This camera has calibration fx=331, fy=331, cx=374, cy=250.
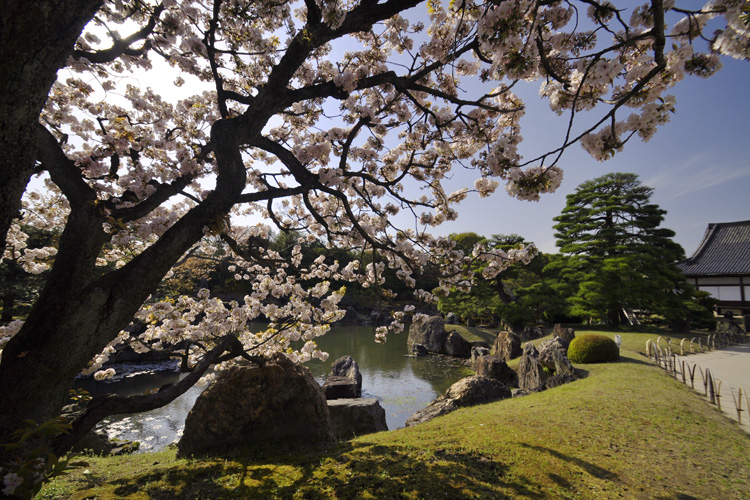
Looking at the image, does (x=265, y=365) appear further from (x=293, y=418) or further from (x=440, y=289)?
(x=440, y=289)

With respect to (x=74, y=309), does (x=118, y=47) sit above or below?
above

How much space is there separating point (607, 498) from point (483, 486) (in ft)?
4.21

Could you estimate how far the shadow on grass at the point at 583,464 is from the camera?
3846mm

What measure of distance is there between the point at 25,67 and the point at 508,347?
55.2ft

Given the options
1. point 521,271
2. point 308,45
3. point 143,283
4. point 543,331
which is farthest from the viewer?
point 521,271

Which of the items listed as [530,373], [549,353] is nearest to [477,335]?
[549,353]

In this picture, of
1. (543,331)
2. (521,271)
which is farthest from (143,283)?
Answer: (521,271)

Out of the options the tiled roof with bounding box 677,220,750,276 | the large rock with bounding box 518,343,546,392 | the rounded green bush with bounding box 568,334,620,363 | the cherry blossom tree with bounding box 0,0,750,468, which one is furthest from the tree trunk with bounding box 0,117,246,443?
the tiled roof with bounding box 677,220,750,276

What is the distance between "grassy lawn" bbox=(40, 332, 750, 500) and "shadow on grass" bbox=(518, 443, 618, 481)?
0.02 metres

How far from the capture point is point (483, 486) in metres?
3.35

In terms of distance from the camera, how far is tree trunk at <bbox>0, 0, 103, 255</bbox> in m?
1.77

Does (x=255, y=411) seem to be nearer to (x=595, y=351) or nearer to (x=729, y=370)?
(x=595, y=351)

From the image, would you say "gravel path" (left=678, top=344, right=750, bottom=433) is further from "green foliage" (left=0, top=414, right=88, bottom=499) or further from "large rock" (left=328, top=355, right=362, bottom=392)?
"large rock" (left=328, top=355, right=362, bottom=392)

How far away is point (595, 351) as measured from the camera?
11531mm
